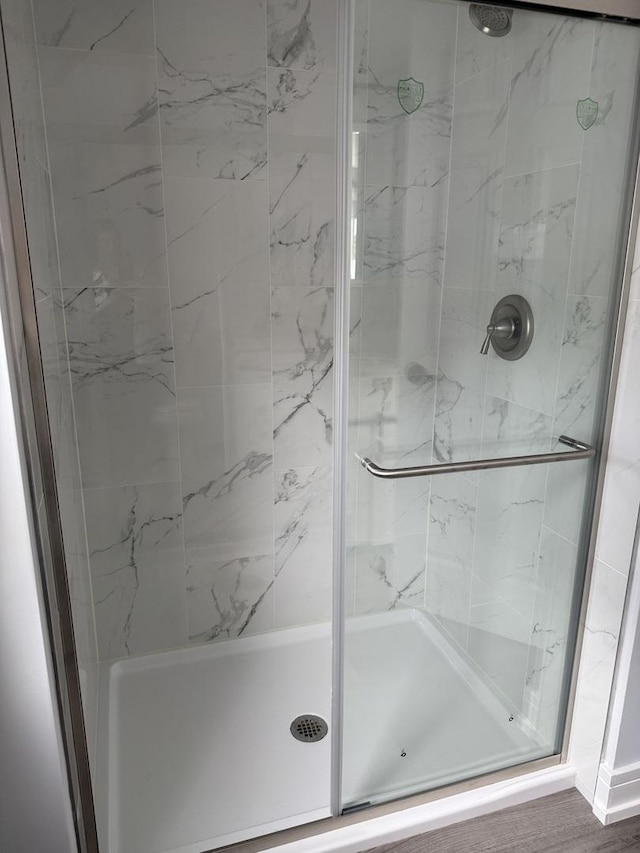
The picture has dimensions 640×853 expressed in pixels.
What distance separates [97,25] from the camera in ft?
5.74

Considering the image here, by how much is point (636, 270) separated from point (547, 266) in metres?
0.19

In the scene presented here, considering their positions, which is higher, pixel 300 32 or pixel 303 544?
pixel 300 32

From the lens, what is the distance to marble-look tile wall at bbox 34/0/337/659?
182cm

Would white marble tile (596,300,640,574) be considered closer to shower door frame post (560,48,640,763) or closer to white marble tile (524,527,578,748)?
shower door frame post (560,48,640,763)

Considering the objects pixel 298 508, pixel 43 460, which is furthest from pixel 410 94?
pixel 298 508

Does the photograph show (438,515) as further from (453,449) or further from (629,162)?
(629,162)

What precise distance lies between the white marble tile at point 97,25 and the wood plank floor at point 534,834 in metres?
2.25

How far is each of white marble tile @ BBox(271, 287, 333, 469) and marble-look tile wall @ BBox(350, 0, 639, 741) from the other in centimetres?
73

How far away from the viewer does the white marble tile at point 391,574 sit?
1525 mm

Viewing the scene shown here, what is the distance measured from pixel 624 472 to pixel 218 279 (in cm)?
132

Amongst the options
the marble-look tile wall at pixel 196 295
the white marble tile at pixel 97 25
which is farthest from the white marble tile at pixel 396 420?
the white marble tile at pixel 97 25

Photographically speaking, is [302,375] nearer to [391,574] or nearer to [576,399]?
[391,574]

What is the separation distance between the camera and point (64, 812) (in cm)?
114

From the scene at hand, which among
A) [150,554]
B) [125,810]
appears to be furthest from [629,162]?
[125,810]
